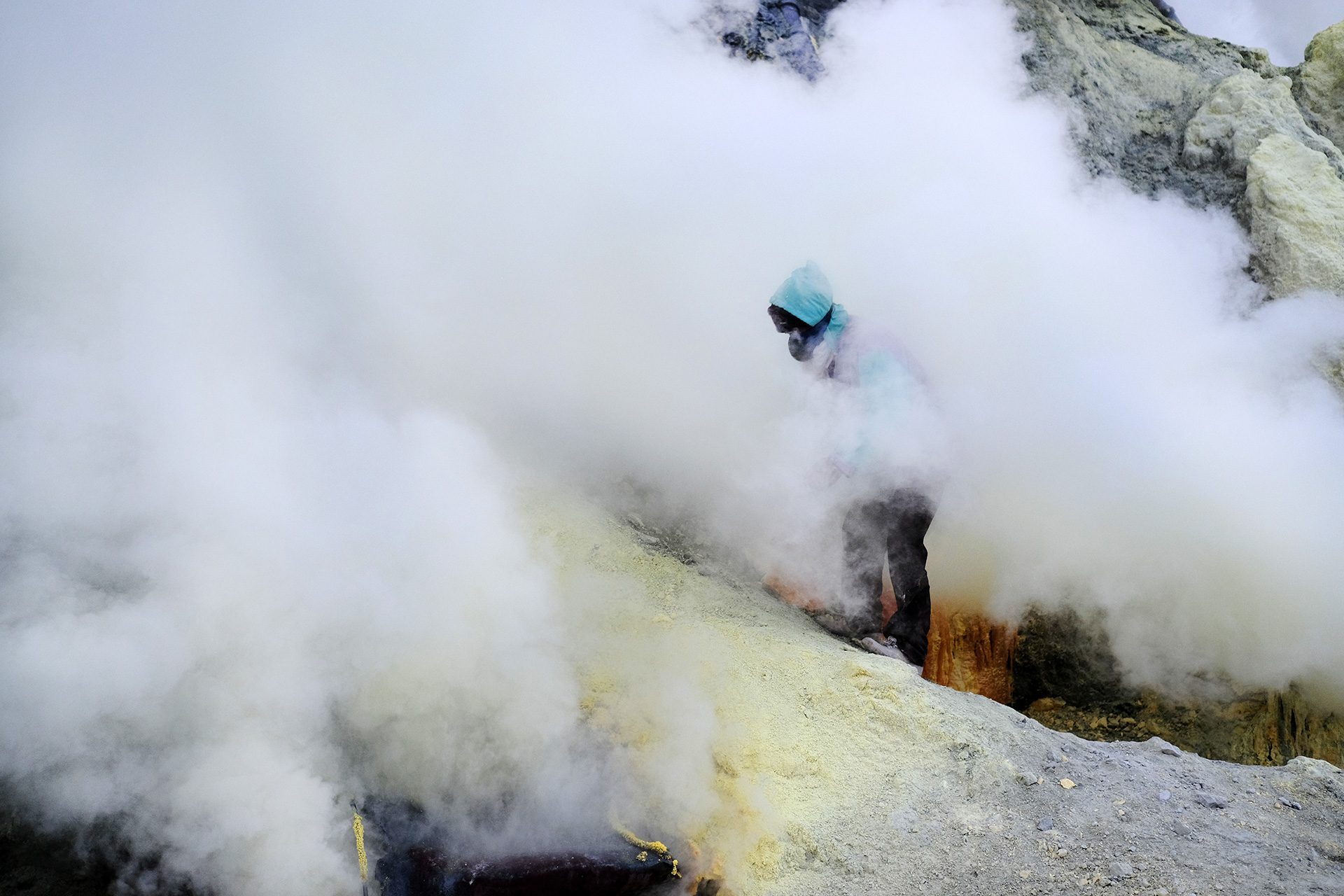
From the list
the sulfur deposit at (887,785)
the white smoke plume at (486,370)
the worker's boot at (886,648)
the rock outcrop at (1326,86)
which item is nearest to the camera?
the sulfur deposit at (887,785)

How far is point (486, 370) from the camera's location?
13.1ft

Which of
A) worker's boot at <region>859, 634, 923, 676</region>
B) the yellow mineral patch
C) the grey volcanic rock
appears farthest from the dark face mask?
the grey volcanic rock

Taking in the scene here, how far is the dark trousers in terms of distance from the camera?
10.7ft

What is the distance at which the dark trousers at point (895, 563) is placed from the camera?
3260mm

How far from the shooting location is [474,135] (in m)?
4.38

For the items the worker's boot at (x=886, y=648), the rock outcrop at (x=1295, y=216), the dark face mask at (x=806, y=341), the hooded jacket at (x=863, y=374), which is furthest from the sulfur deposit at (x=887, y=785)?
the rock outcrop at (x=1295, y=216)

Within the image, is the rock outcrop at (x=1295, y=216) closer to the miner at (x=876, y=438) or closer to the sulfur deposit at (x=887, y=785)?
the miner at (x=876, y=438)

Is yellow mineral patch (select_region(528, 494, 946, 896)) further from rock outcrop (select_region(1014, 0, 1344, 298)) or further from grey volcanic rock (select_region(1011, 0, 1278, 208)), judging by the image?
grey volcanic rock (select_region(1011, 0, 1278, 208))

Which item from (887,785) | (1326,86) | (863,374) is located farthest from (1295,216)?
(887,785)

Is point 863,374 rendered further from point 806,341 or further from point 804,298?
point 804,298

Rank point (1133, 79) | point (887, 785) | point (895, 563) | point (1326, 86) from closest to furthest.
A: point (887, 785) → point (895, 563) → point (1326, 86) → point (1133, 79)

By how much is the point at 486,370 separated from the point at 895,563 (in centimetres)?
204

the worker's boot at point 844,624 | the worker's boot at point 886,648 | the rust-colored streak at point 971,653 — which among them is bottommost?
the worker's boot at point 886,648

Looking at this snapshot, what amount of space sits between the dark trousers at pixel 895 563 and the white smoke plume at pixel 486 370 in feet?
0.73
